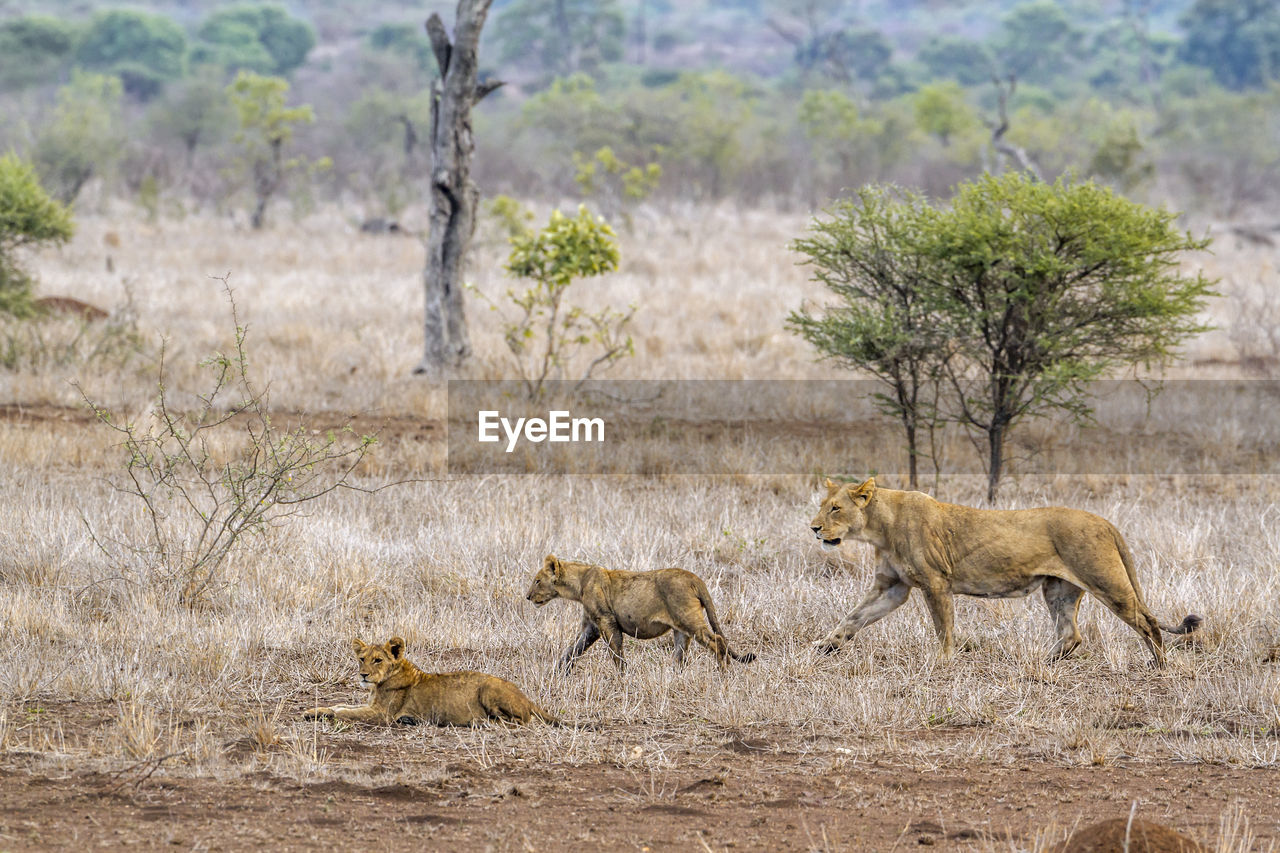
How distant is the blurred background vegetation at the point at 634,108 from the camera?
128 ft

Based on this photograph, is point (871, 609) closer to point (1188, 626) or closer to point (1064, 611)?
point (1064, 611)

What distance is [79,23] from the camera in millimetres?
79062

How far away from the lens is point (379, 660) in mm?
5820

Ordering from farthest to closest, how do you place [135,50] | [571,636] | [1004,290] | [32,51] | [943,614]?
[135,50] → [32,51] → [1004,290] → [571,636] → [943,614]

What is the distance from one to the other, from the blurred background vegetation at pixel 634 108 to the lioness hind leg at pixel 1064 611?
15.3 feet

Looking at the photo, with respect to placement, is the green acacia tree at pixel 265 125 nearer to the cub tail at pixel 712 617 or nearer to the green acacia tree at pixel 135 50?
the cub tail at pixel 712 617

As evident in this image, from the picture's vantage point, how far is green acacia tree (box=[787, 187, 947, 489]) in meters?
10.4

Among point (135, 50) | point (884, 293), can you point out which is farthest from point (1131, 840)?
point (135, 50)

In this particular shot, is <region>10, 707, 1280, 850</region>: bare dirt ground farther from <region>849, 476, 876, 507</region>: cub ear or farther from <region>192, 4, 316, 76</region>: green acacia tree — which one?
<region>192, 4, 316, 76</region>: green acacia tree

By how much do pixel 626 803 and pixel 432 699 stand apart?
1.23 metres

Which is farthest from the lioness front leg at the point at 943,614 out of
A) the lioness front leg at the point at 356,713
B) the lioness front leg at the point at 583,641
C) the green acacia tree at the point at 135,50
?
the green acacia tree at the point at 135,50

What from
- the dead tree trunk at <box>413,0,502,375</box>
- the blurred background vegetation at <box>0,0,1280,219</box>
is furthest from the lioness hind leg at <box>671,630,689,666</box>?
the dead tree trunk at <box>413,0,502,375</box>

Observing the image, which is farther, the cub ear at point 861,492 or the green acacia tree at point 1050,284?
the green acacia tree at point 1050,284

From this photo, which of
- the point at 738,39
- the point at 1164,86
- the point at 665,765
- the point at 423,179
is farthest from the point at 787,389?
the point at 738,39
